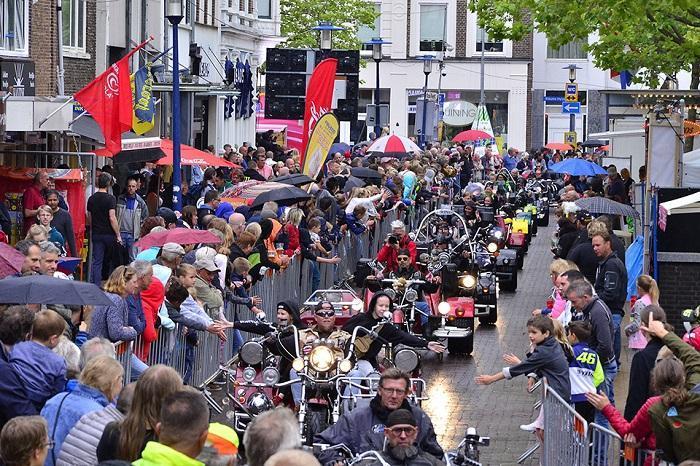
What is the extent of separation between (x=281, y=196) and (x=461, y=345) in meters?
4.59

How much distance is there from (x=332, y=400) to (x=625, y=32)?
16.4 m

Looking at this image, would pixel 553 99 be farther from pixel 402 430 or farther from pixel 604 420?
pixel 402 430

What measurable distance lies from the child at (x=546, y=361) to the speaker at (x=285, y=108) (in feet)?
64.9

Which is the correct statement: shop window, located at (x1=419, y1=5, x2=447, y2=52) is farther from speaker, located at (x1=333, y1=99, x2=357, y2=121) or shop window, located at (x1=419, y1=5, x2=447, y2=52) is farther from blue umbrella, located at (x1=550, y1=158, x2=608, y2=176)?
speaker, located at (x1=333, y1=99, x2=357, y2=121)

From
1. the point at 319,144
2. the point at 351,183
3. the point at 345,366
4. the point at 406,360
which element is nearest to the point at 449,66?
the point at 351,183

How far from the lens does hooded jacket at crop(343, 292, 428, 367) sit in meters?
13.3

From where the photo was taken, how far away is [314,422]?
38.9 feet

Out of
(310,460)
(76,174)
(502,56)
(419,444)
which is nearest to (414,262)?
(76,174)

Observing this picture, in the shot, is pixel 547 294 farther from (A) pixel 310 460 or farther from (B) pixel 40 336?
(A) pixel 310 460

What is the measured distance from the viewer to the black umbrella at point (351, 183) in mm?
29478

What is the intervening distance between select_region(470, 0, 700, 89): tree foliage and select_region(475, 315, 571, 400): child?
7.89 metres

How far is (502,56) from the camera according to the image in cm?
7575

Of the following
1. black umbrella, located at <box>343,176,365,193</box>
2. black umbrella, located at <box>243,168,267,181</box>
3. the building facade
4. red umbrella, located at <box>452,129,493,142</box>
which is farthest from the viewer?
the building facade

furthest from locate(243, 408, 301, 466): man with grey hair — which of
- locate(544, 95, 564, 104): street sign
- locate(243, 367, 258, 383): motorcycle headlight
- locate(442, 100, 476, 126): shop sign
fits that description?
locate(544, 95, 564, 104): street sign
